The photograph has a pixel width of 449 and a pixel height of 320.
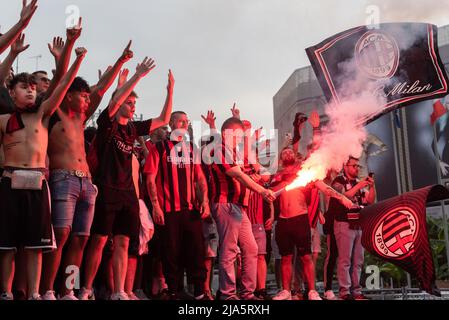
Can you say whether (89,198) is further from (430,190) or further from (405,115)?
(405,115)

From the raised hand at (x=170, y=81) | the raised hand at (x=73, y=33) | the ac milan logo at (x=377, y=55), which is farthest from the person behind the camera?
the ac milan logo at (x=377, y=55)

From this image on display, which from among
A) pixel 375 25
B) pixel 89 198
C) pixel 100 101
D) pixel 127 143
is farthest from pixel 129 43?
pixel 375 25

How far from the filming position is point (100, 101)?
548cm

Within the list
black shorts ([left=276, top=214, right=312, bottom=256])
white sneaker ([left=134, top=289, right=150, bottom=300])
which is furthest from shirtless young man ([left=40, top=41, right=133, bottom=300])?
black shorts ([left=276, top=214, right=312, bottom=256])

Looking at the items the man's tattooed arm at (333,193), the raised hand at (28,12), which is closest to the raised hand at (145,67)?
the raised hand at (28,12)

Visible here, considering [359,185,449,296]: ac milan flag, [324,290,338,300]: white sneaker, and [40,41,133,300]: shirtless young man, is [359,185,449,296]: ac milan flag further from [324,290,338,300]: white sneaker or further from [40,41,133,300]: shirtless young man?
[40,41,133,300]: shirtless young man

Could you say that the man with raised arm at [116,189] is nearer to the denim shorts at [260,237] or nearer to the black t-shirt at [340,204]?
the denim shorts at [260,237]

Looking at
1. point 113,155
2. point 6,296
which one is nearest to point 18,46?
point 113,155

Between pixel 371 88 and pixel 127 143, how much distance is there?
4.02m

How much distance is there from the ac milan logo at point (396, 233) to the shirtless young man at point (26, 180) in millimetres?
4252

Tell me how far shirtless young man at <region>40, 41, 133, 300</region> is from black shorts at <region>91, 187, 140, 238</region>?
0.62 ft

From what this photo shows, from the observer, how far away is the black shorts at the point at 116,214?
5.14 m
